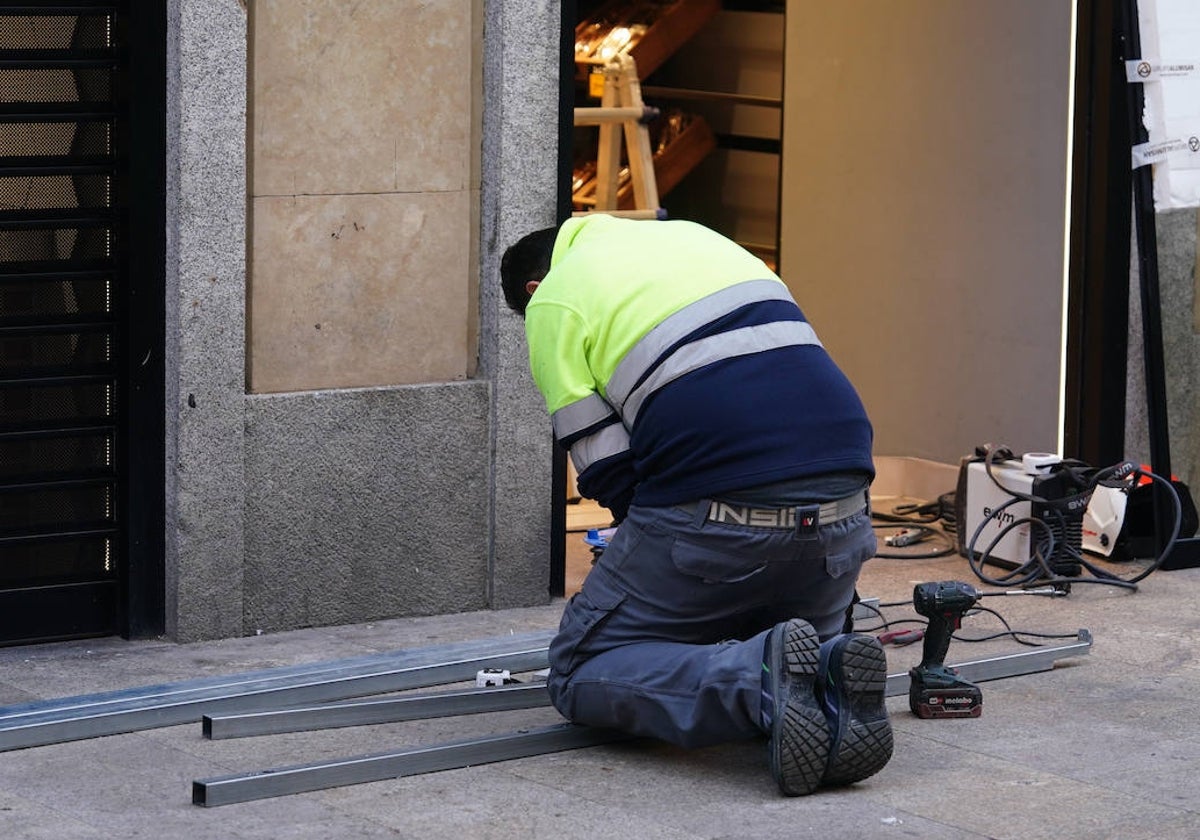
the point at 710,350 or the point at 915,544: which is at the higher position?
the point at 710,350

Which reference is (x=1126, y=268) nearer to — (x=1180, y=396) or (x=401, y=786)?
(x=1180, y=396)

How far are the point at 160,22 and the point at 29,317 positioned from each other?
996mm

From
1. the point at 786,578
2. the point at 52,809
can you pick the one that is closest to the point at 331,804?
the point at 52,809

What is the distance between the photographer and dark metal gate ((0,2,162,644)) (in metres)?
6.37

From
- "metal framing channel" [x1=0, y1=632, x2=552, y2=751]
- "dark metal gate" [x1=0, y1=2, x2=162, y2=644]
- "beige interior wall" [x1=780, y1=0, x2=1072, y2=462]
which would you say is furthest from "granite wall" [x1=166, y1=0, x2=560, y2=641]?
"beige interior wall" [x1=780, y1=0, x2=1072, y2=462]

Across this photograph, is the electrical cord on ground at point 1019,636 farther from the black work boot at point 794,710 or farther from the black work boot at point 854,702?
the black work boot at point 794,710

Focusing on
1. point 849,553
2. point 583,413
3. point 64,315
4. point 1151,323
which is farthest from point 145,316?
point 1151,323

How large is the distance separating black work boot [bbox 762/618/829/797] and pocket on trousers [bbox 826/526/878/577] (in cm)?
36

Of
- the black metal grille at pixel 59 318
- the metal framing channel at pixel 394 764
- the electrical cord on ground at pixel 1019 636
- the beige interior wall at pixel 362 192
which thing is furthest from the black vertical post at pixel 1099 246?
the black metal grille at pixel 59 318

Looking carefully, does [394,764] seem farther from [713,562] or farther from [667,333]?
[667,333]

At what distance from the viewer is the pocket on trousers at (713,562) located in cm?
522

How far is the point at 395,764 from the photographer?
5.14 m

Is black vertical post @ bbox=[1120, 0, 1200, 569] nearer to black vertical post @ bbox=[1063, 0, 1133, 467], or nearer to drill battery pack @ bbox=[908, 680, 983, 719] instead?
black vertical post @ bbox=[1063, 0, 1133, 467]

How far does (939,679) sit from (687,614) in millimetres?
883
